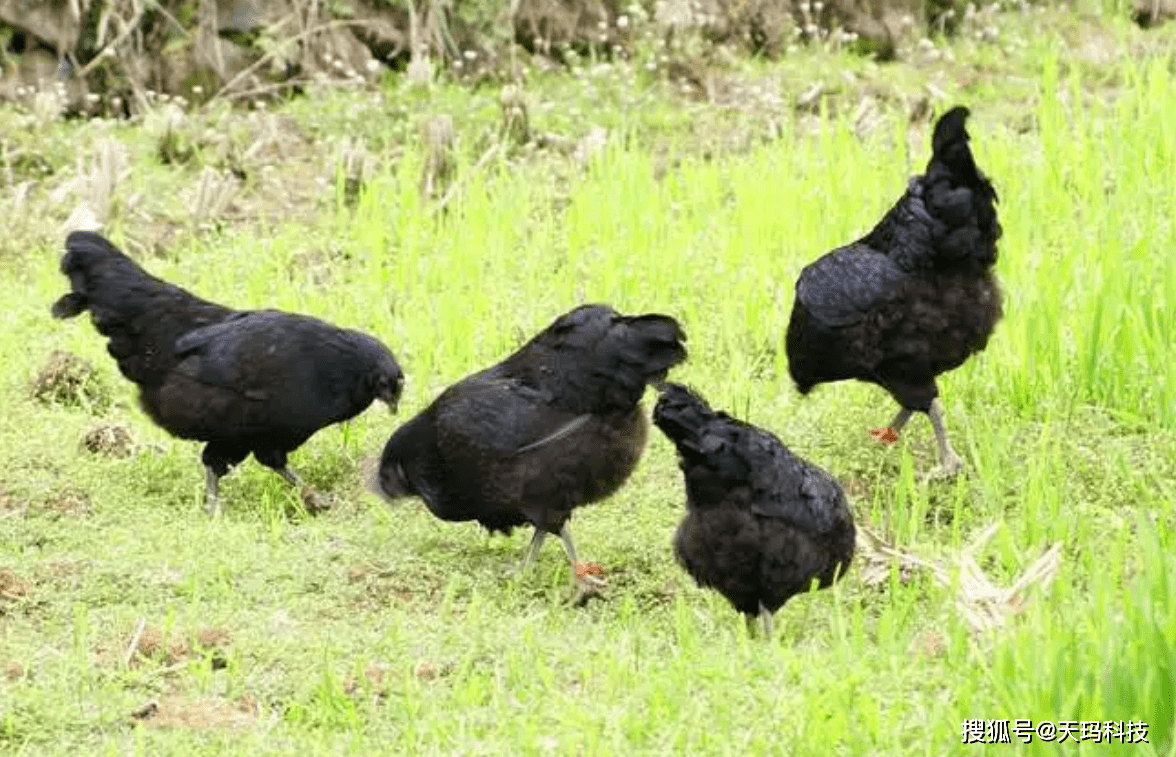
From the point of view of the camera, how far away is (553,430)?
631cm

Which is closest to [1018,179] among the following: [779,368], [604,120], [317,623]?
→ [779,368]

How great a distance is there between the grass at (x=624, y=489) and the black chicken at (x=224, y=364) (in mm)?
327

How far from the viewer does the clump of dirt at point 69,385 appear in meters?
8.23

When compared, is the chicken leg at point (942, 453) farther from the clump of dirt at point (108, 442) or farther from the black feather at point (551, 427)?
the clump of dirt at point (108, 442)

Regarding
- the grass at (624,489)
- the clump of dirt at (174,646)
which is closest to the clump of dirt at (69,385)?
the grass at (624,489)

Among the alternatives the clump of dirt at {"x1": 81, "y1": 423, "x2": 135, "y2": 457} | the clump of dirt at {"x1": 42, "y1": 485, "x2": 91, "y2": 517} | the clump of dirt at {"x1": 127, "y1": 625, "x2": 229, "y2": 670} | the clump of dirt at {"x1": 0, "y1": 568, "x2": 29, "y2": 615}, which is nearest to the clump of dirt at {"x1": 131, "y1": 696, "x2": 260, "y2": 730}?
the clump of dirt at {"x1": 127, "y1": 625, "x2": 229, "y2": 670}

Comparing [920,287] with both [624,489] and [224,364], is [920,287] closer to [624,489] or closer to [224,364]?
[624,489]

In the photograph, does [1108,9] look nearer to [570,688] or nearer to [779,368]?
[779,368]

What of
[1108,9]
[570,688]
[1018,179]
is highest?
[570,688]

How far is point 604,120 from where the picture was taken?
473 inches

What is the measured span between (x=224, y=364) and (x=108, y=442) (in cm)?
92

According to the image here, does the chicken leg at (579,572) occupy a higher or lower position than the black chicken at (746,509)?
lower

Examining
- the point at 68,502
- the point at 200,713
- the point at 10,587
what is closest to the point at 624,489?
the point at 68,502

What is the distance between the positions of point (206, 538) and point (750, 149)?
6.01m
